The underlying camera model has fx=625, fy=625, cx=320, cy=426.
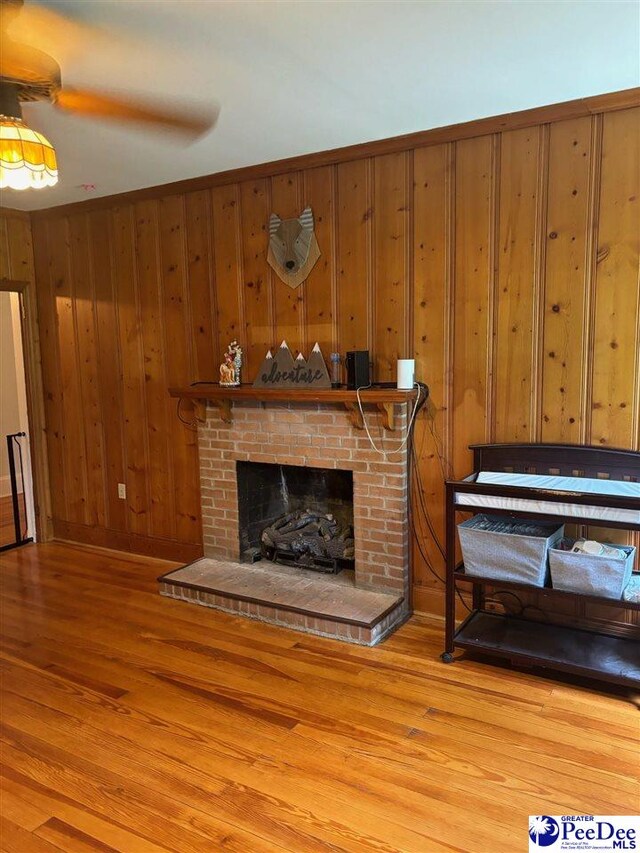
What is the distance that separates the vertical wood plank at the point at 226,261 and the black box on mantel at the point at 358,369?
3.00ft

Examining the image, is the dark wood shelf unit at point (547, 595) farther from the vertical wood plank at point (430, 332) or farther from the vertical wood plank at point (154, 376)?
the vertical wood plank at point (154, 376)

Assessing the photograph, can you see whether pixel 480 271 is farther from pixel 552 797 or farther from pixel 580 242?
pixel 552 797

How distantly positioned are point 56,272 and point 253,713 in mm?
3603

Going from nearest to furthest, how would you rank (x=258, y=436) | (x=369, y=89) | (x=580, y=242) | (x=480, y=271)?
(x=369, y=89) → (x=580, y=242) → (x=480, y=271) → (x=258, y=436)

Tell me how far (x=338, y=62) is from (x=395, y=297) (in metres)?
1.27

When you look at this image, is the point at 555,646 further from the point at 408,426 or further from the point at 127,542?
the point at 127,542

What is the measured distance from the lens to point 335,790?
6.97 feet

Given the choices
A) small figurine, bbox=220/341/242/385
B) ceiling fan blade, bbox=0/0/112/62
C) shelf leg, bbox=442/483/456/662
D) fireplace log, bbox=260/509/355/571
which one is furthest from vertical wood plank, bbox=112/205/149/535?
shelf leg, bbox=442/483/456/662

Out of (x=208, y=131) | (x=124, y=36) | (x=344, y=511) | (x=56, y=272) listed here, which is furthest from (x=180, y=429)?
(x=124, y=36)

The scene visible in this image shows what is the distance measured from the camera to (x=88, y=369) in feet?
15.3

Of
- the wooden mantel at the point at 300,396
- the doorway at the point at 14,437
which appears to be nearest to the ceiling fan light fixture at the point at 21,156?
the wooden mantel at the point at 300,396

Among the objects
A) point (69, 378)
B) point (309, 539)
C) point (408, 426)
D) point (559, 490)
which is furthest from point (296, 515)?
point (69, 378)

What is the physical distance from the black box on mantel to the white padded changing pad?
2.61 feet

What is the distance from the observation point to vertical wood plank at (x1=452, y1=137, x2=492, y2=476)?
304cm
